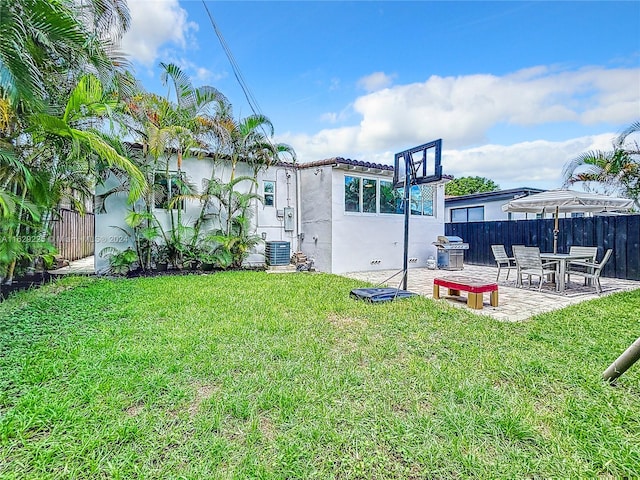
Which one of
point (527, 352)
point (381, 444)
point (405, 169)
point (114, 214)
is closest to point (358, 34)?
point (405, 169)

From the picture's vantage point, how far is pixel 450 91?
11984 millimetres

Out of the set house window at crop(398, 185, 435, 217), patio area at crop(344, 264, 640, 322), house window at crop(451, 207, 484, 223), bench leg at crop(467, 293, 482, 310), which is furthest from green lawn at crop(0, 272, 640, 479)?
house window at crop(451, 207, 484, 223)

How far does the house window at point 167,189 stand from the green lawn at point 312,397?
518 centimetres

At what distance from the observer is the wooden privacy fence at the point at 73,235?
11123mm

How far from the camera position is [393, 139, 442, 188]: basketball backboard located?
693 cm

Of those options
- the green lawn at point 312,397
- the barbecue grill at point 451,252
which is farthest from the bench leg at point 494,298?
the barbecue grill at point 451,252

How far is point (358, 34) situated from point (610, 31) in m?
7.15

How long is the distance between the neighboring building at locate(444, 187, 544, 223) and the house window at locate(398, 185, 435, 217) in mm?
3834

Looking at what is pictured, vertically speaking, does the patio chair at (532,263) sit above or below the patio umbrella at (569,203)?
below

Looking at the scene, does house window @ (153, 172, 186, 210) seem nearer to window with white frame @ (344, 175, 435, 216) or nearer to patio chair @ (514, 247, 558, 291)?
window with white frame @ (344, 175, 435, 216)

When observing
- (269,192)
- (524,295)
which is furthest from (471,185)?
(524,295)

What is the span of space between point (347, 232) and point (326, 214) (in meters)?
1.00

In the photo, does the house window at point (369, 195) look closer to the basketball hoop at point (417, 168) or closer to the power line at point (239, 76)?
the basketball hoop at point (417, 168)

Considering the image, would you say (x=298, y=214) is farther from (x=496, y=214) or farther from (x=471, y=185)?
(x=471, y=185)
